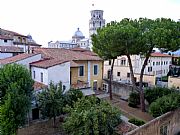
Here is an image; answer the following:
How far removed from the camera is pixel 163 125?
1816cm

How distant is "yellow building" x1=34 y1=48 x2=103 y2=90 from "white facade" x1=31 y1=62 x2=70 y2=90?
94.6 inches

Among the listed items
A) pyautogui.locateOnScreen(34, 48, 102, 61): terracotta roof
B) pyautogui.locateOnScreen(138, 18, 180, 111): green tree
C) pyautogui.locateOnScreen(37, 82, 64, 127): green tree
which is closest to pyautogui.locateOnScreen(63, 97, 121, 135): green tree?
pyautogui.locateOnScreen(37, 82, 64, 127): green tree

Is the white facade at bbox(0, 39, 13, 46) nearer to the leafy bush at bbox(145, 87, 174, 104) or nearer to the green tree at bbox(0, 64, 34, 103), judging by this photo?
the green tree at bbox(0, 64, 34, 103)

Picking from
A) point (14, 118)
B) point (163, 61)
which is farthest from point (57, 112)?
point (163, 61)

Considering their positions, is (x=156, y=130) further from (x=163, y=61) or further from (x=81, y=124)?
(x=163, y=61)

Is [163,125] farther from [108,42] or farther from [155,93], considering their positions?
[108,42]

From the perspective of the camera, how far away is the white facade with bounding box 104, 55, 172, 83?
3981 cm

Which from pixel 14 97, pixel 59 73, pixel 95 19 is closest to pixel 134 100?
pixel 59 73

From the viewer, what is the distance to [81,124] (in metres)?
14.3

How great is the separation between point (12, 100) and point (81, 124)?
514 cm

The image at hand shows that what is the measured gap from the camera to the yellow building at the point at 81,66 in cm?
2585

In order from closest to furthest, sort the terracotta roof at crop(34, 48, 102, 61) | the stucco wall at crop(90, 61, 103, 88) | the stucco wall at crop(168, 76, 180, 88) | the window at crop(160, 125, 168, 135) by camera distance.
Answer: the window at crop(160, 125, 168, 135), the terracotta roof at crop(34, 48, 102, 61), the stucco wall at crop(90, 61, 103, 88), the stucco wall at crop(168, 76, 180, 88)

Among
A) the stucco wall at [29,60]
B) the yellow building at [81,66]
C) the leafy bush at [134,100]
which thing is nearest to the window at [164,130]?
the leafy bush at [134,100]

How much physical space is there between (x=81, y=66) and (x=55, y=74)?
790 centimetres
